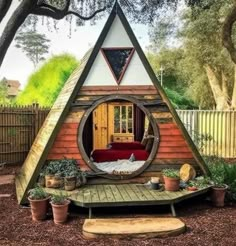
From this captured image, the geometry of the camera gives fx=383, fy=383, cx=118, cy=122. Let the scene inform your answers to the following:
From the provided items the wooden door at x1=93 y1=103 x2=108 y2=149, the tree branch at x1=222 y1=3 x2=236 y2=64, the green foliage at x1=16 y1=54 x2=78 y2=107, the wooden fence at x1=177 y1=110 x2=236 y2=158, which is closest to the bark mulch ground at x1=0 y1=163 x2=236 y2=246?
the tree branch at x1=222 y1=3 x2=236 y2=64

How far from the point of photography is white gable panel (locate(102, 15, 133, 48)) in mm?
7367

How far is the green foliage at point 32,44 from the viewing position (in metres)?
51.6

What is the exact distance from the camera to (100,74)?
7348 mm

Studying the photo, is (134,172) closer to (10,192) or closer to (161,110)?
(161,110)

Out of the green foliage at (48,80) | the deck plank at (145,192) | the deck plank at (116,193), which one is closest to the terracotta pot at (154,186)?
the deck plank at (145,192)

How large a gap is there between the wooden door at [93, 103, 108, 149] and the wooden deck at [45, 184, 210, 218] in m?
5.20

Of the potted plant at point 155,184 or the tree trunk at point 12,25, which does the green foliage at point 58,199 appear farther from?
the tree trunk at point 12,25

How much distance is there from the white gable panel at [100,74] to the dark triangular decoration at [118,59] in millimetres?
79

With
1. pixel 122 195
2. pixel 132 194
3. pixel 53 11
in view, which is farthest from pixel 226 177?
pixel 53 11

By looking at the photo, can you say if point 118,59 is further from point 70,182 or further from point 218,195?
point 218,195

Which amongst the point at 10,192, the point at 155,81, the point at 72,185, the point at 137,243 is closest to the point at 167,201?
the point at 137,243

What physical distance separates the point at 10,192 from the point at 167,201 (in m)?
3.67

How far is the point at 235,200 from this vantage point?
7.15 meters

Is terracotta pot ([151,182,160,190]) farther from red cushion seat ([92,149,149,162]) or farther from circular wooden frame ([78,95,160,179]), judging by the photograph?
red cushion seat ([92,149,149,162])
